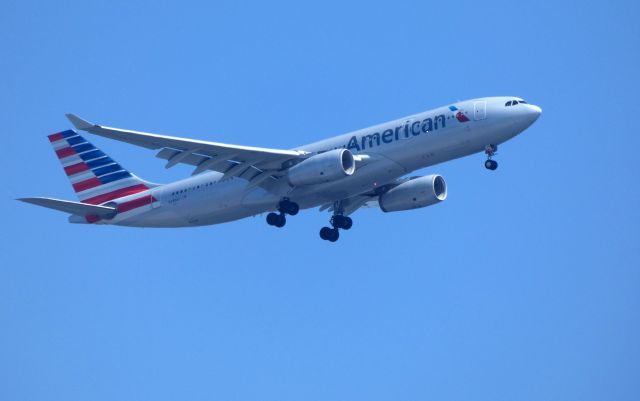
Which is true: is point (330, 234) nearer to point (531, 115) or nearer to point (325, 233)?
point (325, 233)

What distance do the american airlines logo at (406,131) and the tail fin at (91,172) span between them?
39.0ft

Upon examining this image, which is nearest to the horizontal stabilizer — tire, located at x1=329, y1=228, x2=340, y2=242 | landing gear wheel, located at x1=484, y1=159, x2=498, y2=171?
tire, located at x1=329, y1=228, x2=340, y2=242

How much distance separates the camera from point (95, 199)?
52.3m

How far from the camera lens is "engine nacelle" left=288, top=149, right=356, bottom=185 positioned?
43.8m

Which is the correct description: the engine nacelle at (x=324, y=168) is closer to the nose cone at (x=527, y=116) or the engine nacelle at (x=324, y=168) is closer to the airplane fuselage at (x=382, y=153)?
the airplane fuselage at (x=382, y=153)

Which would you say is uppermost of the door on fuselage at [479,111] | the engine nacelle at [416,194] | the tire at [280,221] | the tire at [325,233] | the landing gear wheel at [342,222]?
the door on fuselage at [479,111]

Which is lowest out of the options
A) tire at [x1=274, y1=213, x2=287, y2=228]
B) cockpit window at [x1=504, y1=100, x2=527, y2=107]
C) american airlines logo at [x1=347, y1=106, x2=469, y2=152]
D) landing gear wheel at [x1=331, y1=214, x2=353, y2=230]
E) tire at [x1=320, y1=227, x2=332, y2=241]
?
tire at [x1=274, y1=213, x2=287, y2=228]

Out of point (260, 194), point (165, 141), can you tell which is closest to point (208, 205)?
point (260, 194)

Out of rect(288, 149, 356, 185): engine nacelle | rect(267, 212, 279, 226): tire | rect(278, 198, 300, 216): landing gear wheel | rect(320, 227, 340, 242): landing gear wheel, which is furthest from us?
rect(320, 227, 340, 242): landing gear wheel

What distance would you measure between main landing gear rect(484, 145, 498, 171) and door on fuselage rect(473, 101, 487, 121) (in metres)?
1.33

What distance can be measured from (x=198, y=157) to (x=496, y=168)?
12474 mm

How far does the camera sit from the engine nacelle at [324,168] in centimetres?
4381

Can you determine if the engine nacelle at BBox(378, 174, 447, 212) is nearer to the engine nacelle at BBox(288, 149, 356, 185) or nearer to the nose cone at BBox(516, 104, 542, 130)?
the engine nacelle at BBox(288, 149, 356, 185)

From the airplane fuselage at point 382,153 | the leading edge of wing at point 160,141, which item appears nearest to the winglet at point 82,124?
the leading edge of wing at point 160,141
